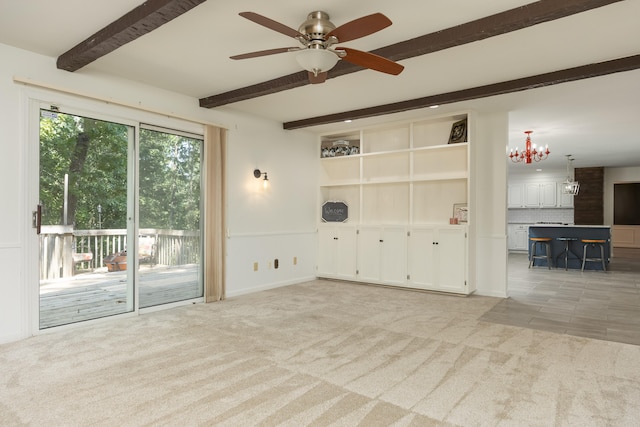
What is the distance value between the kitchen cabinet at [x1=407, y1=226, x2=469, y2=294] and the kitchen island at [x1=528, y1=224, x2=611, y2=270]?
14.2 ft

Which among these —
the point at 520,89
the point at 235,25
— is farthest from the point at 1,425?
the point at 520,89

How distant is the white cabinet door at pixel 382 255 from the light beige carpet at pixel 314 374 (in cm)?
164

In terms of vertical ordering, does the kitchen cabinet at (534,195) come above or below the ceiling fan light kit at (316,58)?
below

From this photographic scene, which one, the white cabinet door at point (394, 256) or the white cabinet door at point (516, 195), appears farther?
the white cabinet door at point (516, 195)

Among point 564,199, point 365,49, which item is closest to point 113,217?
point 365,49

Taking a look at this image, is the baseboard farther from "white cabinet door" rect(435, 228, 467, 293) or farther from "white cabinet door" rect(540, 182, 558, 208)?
"white cabinet door" rect(540, 182, 558, 208)

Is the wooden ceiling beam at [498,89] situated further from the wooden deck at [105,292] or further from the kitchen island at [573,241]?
the kitchen island at [573,241]

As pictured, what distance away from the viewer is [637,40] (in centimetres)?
312

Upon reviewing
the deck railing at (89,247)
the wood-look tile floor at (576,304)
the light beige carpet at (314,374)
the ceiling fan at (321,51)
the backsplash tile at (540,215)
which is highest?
the ceiling fan at (321,51)

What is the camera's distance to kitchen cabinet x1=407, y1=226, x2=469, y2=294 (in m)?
5.33

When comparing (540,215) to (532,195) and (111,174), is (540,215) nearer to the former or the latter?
(532,195)

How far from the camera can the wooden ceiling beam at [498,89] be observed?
3.52 m

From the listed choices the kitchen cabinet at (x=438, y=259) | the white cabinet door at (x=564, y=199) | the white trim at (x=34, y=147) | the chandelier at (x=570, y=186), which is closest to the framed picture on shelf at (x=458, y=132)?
the kitchen cabinet at (x=438, y=259)

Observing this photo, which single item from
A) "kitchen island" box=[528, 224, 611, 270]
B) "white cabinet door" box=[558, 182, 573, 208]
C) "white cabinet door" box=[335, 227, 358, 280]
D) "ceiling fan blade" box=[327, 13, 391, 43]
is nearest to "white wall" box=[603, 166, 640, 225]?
"white cabinet door" box=[558, 182, 573, 208]
